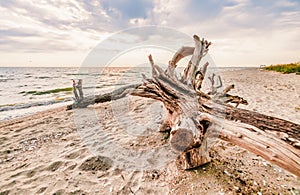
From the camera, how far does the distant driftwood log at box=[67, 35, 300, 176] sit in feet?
5.41

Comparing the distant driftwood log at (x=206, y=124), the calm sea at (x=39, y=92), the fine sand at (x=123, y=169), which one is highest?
the distant driftwood log at (x=206, y=124)

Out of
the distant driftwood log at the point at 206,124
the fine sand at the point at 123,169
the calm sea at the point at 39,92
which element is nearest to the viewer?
the distant driftwood log at the point at 206,124

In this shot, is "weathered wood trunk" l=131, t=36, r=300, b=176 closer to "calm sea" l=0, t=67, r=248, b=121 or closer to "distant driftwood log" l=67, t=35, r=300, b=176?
"distant driftwood log" l=67, t=35, r=300, b=176

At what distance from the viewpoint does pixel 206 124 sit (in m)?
2.38

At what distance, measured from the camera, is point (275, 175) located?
2.33 m

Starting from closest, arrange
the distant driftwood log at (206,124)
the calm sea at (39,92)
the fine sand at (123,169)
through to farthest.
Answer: the distant driftwood log at (206,124) → the fine sand at (123,169) → the calm sea at (39,92)

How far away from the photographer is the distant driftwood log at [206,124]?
165 cm

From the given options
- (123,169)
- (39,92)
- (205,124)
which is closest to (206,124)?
(205,124)

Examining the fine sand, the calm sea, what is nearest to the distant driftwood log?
the fine sand

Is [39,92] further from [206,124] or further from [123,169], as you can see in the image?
[206,124]

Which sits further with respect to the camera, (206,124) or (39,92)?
(39,92)

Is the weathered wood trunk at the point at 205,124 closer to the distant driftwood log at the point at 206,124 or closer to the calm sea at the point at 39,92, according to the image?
the distant driftwood log at the point at 206,124

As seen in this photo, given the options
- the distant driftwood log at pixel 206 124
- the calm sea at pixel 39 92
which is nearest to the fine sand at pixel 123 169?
the distant driftwood log at pixel 206 124

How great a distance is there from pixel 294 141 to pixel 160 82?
204 cm
